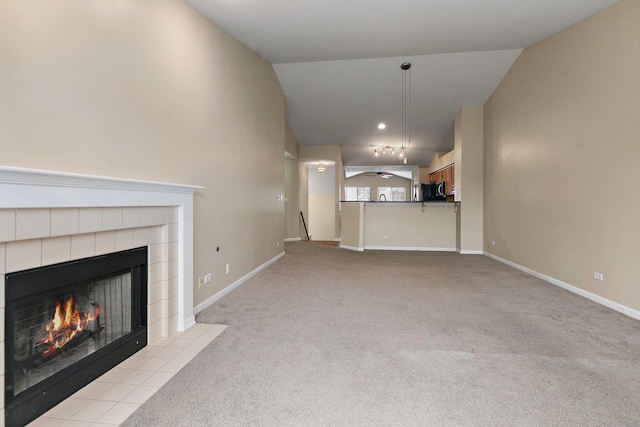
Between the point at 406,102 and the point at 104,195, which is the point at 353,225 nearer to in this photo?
the point at 406,102

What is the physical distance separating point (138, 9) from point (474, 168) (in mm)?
6411

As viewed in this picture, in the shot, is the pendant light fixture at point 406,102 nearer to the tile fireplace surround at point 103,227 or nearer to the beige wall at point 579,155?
the beige wall at point 579,155

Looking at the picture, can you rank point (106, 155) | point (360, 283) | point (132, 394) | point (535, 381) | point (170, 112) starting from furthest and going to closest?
1. point (360, 283)
2. point (170, 112)
3. point (106, 155)
4. point (535, 381)
5. point (132, 394)

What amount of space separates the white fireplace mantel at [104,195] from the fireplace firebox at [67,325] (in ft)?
1.12

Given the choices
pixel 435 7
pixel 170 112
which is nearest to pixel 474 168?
pixel 435 7

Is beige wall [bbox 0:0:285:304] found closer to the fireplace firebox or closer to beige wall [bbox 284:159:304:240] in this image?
the fireplace firebox

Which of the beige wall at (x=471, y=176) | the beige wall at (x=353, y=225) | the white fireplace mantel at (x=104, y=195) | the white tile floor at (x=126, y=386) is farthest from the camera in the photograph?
the beige wall at (x=353, y=225)

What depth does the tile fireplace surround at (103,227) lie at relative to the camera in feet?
4.52

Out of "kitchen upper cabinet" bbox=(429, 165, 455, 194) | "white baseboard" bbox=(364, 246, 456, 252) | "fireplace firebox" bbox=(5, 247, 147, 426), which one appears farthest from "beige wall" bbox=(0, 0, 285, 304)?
"kitchen upper cabinet" bbox=(429, 165, 455, 194)

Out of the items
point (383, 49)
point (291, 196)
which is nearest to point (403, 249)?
point (291, 196)

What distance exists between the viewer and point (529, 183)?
478 cm

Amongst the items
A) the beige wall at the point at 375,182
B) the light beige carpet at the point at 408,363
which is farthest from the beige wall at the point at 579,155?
the beige wall at the point at 375,182

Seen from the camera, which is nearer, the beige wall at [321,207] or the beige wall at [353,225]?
the beige wall at [353,225]

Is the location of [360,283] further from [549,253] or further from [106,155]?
[106,155]
